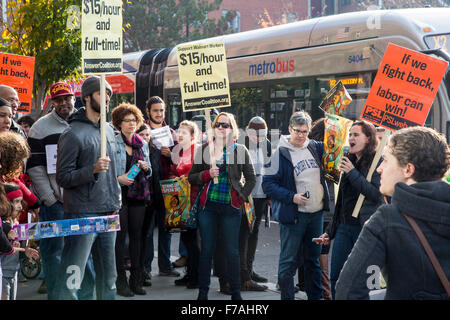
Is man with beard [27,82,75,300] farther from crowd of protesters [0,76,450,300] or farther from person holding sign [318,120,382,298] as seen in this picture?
person holding sign [318,120,382,298]

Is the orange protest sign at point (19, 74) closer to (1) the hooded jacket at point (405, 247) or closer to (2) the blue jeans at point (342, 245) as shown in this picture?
(2) the blue jeans at point (342, 245)

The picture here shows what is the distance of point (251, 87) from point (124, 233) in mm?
6427

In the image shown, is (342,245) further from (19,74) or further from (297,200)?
(19,74)

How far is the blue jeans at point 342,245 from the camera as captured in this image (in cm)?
500

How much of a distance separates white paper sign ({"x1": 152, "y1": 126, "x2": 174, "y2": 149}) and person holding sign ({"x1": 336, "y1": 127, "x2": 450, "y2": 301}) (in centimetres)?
465

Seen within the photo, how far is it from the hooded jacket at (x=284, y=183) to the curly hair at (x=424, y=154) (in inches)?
109

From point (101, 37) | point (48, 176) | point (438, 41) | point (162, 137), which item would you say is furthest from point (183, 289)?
point (438, 41)

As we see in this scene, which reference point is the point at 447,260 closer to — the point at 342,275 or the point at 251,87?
the point at 342,275

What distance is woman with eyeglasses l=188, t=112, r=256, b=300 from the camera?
18.5 ft

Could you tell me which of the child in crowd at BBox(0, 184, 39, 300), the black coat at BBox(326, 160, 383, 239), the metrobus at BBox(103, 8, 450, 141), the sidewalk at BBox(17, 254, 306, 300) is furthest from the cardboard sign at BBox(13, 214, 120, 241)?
the metrobus at BBox(103, 8, 450, 141)

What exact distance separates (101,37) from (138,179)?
1.68 m

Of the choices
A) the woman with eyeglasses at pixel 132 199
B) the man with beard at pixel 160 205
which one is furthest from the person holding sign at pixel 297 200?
the man with beard at pixel 160 205
